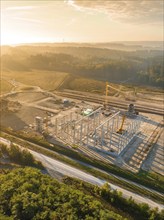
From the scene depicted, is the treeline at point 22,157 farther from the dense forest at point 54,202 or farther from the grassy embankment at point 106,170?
the dense forest at point 54,202

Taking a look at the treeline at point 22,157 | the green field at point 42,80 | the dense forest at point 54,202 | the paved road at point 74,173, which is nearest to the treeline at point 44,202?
the dense forest at point 54,202

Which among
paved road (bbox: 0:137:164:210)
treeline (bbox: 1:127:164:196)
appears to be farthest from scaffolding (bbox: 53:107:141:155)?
paved road (bbox: 0:137:164:210)

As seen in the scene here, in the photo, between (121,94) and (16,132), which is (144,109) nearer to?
(121,94)

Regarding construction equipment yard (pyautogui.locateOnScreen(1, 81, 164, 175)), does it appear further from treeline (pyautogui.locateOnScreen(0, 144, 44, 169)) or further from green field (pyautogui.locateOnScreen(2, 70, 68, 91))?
green field (pyautogui.locateOnScreen(2, 70, 68, 91))

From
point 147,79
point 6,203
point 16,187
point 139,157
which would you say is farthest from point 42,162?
point 147,79

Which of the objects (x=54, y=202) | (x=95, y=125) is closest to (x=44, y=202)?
(x=54, y=202)

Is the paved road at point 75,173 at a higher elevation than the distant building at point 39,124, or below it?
below
